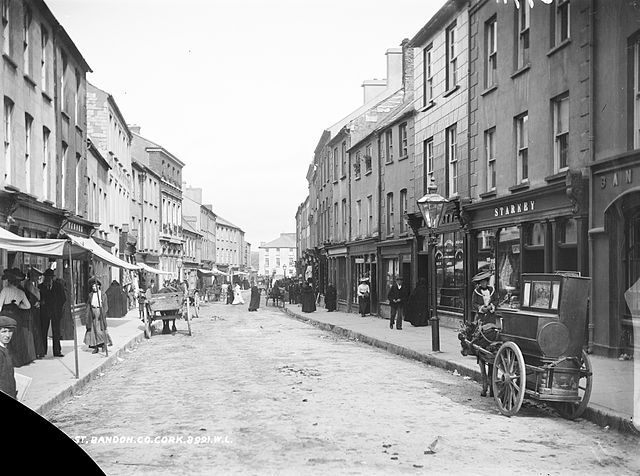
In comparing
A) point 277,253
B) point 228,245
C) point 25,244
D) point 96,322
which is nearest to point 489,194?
point 96,322

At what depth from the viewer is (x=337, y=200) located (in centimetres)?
3127

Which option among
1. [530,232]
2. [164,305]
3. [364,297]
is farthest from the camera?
[364,297]

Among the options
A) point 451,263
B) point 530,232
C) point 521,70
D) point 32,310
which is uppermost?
point 521,70

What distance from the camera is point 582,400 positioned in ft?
19.1

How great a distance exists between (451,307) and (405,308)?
2.18 m

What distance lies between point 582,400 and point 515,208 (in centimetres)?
706

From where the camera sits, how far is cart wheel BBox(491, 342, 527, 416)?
5973 millimetres

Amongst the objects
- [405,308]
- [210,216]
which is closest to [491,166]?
[405,308]

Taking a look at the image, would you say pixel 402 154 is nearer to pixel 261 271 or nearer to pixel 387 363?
pixel 387 363

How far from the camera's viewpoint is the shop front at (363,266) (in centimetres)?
2431

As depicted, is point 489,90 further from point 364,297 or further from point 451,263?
point 364,297

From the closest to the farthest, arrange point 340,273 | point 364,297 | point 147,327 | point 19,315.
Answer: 1. point 19,315
2. point 147,327
3. point 364,297
4. point 340,273

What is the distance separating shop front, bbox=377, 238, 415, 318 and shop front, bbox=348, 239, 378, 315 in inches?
30.0

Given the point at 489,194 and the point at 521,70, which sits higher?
the point at 521,70
